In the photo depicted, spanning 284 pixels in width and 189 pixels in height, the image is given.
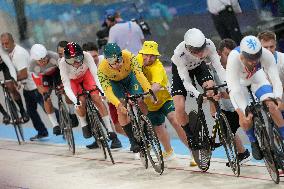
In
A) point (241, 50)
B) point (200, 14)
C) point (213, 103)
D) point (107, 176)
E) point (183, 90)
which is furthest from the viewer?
point (200, 14)

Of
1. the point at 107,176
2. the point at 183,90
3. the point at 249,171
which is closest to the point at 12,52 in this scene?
the point at 107,176

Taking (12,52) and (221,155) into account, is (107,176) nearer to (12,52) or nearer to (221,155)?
(221,155)

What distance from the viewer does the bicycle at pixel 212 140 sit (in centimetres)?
689

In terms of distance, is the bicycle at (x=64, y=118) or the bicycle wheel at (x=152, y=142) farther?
the bicycle at (x=64, y=118)

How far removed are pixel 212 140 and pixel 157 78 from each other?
1265 mm

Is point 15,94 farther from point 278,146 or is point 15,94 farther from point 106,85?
point 278,146

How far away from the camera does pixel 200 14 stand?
1111 centimetres

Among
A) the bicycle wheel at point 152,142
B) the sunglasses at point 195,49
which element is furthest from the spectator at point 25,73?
the sunglasses at point 195,49

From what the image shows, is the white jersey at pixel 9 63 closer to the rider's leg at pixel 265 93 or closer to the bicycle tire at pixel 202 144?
the bicycle tire at pixel 202 144

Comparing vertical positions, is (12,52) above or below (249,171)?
above

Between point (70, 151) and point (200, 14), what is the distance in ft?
10.3

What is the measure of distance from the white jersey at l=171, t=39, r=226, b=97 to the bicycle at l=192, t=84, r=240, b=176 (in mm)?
252

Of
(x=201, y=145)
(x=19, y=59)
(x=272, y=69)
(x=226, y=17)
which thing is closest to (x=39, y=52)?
(x=19, y=59)

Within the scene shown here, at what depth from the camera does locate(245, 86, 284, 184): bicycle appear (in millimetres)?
6027
